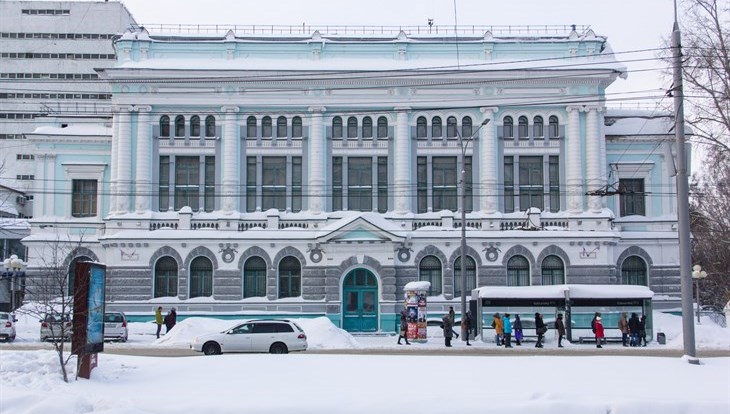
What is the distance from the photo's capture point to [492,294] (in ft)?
139

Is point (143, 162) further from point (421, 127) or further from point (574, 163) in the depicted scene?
point (574, 163)

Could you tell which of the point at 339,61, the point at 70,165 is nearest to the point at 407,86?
the point at 339,61

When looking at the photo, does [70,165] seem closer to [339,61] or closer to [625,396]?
[339,61]

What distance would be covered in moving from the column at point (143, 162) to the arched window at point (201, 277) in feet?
15.0

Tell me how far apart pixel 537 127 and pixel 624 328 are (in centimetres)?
1709

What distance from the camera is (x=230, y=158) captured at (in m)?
53.6

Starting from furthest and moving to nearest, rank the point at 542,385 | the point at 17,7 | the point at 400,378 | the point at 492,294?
the point at 17,7 < the point at 492,294 < the point at 400,378 < the point at 542,385

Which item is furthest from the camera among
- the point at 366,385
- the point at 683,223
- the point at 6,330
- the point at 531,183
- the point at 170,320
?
the point at 531,183

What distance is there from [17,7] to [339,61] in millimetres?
69248

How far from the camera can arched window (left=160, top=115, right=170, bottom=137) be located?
2131 inches

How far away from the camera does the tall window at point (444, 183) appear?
54.3 meters

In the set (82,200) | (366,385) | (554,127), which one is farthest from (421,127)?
(366,385)

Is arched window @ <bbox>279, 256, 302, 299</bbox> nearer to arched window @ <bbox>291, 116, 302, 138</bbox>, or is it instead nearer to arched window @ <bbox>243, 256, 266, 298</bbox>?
arched window @ <bbox>243, 256, 266, 298</bbox>

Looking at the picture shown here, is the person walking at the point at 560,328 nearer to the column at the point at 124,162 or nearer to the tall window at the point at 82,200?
the column at the point at 124,162
